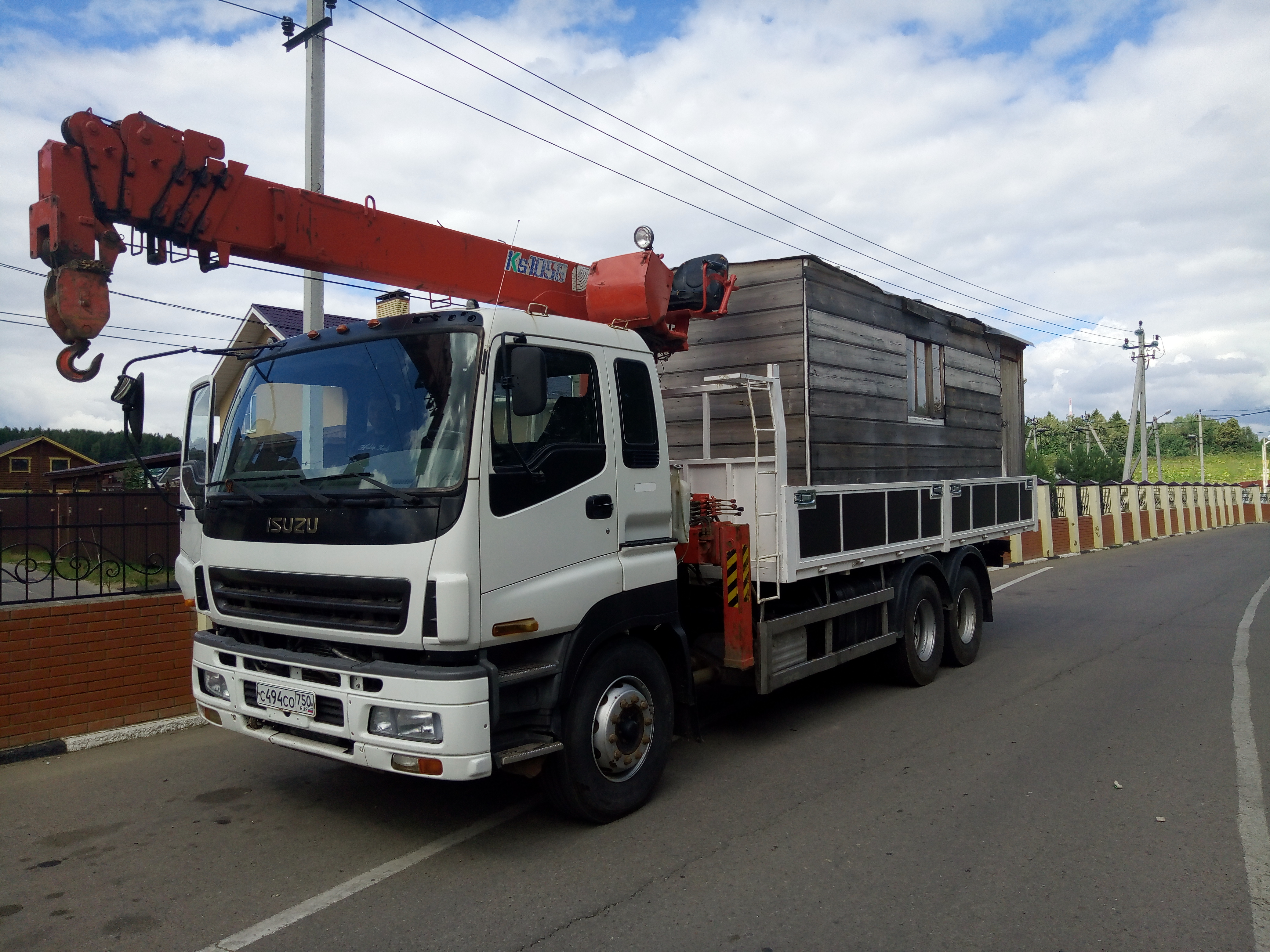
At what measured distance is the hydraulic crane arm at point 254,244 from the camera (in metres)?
4.11

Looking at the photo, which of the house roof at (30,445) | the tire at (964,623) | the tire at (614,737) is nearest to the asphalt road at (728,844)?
the tire at (614,737)

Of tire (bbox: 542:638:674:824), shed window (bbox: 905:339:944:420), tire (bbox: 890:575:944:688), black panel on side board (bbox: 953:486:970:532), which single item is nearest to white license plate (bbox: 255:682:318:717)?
tire (bbox: 542:638:674:824)

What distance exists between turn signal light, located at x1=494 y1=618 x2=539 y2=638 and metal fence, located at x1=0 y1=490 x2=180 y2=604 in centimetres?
281

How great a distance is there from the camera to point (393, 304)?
5.10 m

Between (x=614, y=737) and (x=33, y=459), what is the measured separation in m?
43.4

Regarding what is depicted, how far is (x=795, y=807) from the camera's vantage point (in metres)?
4.84

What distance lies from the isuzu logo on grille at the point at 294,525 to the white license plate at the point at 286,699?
75 cm

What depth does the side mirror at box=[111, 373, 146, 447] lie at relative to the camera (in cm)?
459

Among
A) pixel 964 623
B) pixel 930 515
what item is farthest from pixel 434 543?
pixel 964 623

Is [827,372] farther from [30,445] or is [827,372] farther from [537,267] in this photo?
[30,445]

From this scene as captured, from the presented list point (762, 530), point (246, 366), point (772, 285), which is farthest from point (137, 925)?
point (772, 285)

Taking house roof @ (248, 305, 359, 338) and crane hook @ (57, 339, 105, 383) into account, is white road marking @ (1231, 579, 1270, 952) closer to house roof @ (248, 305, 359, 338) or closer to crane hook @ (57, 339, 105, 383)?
crane hook @ (57, 339, 105, 383)

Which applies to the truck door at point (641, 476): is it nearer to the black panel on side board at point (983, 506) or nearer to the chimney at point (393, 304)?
the chimney at point (393, 304)

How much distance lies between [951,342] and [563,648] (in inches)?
269
